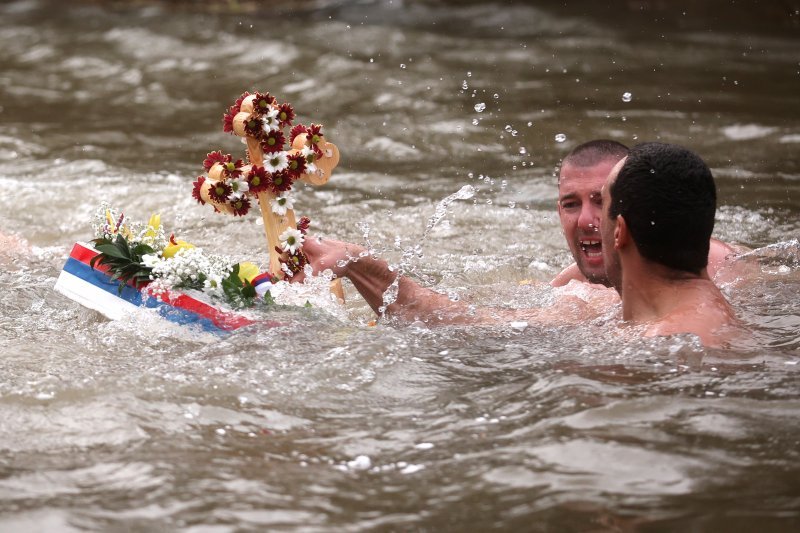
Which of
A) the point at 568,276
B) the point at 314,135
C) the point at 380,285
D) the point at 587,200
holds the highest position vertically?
the point at 314,135

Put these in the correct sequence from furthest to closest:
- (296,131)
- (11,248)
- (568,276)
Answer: (11,248) → (568,276) → (296,131)

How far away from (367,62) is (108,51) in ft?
11.4

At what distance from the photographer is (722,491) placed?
3.62 metres

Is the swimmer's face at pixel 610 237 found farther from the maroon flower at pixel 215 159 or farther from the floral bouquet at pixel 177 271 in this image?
the maroon flower at pixel 215 159

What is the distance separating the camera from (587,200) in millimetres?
5902

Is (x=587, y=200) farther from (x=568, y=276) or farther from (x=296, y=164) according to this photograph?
(x=296, y=164)

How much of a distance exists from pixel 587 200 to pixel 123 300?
247cm

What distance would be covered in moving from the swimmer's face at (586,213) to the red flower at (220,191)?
6.81 ft

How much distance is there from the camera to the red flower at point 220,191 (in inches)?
181

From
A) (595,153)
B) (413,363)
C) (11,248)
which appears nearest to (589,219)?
(595,153)

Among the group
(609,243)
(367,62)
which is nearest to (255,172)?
(609,243)

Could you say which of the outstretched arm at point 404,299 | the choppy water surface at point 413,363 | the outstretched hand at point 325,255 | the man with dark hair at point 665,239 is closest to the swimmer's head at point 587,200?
the choppy water surface at point 413,363

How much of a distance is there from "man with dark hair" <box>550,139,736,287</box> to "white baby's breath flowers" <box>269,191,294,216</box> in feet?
6.02

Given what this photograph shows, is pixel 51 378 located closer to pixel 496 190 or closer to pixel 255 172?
pixel 255 172
